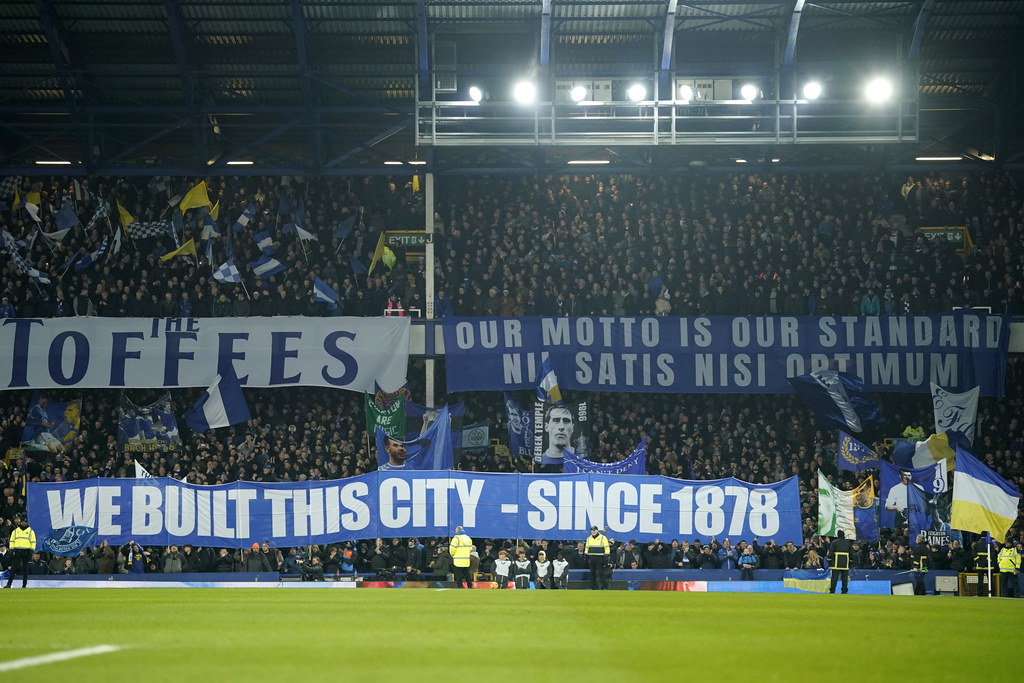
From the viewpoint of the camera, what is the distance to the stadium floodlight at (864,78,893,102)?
87.6ft

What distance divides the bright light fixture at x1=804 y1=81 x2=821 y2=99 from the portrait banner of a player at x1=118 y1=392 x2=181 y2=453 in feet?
61.1

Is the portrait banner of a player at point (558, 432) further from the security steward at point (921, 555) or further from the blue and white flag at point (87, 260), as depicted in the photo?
the blue and white flag at point (87, 260)

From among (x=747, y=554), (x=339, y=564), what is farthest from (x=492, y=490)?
(x=747, y=554)

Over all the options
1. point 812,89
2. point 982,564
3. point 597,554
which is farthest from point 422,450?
point 812,89

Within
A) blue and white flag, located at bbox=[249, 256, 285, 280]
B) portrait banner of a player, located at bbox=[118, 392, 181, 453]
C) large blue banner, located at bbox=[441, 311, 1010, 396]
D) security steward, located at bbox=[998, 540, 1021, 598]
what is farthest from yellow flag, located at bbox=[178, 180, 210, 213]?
security steward, located at bbox=[998, 540, 1021, 598]

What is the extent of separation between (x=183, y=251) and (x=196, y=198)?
1543 mm

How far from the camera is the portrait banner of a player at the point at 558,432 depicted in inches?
1108

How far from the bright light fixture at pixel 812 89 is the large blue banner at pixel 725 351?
5.74 m

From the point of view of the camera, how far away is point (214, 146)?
33.0m

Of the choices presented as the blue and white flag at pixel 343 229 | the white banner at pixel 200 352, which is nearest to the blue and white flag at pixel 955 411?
the white banner at pixel 200 352

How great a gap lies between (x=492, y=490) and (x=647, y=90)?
39.3 feet

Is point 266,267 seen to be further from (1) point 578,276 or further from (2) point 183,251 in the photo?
(1) point 578,276

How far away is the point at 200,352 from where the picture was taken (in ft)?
95.7

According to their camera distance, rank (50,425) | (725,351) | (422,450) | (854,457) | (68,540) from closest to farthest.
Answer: (68,540)
(422,450)
(854,457)
(725,351)
(50,425)
